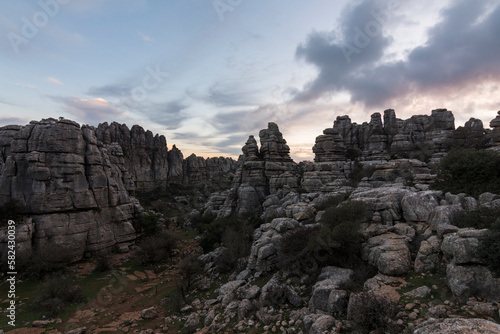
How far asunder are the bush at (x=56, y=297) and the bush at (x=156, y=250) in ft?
20.2

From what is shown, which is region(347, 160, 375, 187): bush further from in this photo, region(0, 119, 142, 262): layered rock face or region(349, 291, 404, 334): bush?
region(0, 119, 142, 262): layered rock face

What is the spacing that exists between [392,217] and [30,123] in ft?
107

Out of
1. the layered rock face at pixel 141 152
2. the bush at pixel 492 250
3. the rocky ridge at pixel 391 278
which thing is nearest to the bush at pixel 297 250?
the rocky ridge at pixel 391 278

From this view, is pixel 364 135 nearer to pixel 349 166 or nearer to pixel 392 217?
pixel 349 166

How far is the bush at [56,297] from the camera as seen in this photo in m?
14.3

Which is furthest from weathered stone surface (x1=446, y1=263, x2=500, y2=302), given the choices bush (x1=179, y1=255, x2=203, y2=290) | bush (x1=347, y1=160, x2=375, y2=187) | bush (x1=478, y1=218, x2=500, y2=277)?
bush (x1=347, y1=160, x2=375, y2=187)

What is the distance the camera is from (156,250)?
23219 millimetres

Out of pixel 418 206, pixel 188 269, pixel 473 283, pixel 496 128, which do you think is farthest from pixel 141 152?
pixel 496 128

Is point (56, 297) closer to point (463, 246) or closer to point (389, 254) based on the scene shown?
point (389, 254)

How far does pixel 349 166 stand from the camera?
121ft

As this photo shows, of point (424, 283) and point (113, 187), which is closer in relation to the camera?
point (424, 283)

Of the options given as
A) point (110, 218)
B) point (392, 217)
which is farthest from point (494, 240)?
point (110, 218)

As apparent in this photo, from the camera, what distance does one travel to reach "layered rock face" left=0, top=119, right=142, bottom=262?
20828mm

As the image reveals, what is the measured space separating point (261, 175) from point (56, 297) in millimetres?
29066
